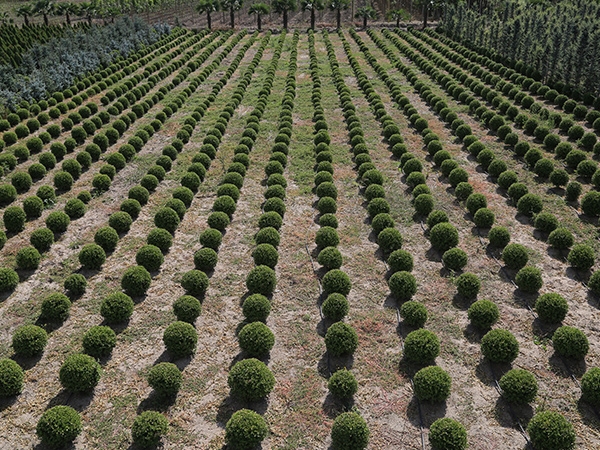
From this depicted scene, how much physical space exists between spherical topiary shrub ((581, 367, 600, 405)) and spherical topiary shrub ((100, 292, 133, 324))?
11986mm

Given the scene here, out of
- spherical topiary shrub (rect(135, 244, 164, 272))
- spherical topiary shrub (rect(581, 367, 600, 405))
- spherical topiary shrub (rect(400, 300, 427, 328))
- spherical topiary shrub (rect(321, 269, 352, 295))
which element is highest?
spherical topiary shrub (rect(135, 244, 164, 272))

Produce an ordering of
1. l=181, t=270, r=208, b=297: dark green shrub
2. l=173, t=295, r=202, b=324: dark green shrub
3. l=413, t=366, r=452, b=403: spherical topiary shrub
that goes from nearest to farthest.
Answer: l=413, t=366, r=452, b=403: spherical topiary shrub
l=173, t=295, r=202, b=324: dark green shrub
l=181, t=270, r=208, b=297: dark green shrub

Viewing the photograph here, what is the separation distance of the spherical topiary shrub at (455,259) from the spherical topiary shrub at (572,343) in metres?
3.92

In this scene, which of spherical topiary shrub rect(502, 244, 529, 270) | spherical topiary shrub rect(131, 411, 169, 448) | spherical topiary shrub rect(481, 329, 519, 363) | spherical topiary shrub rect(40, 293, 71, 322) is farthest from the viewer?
spherical topiary shrub rect(502, 244, 529, 270)

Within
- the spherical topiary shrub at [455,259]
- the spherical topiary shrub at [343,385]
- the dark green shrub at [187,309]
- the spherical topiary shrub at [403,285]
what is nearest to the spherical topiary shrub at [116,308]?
the dark green shrub at [187,309]

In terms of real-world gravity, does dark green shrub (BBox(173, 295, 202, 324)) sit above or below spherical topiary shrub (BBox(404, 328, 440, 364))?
above

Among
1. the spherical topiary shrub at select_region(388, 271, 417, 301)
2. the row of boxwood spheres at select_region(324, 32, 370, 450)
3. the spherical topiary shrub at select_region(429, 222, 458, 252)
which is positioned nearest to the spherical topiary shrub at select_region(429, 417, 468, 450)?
the row of boxwood spheres at select_region(324, 32, 370, 450)

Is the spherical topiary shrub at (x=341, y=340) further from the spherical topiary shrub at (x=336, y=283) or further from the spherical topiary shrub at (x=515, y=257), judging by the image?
the spherical topiary shrub at (x=515, y=257)

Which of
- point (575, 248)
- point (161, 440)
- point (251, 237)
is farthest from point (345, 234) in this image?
point (161, 440)

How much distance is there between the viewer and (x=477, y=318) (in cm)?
1309

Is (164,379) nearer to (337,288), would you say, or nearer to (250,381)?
(250,381)

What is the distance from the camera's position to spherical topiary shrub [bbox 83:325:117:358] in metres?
12.3

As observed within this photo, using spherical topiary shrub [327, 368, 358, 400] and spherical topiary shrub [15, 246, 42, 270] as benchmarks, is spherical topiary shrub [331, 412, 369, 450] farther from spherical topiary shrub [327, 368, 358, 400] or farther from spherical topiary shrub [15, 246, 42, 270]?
spherical topiary shrub [15, 246, 42, 270]

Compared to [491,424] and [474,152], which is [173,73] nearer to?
[474,152]
